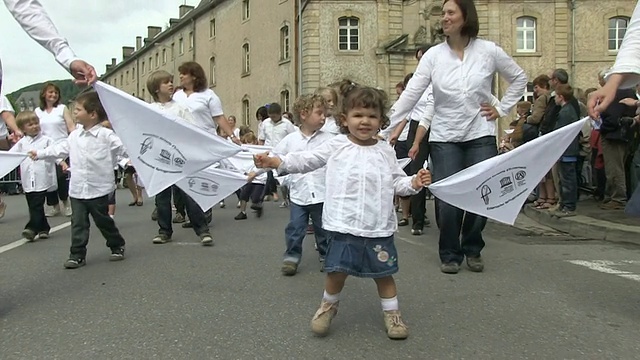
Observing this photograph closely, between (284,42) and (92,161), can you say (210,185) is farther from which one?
(284,42)

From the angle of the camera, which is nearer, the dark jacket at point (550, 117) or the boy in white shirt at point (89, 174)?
the boy in white shirt at point (89, 174)

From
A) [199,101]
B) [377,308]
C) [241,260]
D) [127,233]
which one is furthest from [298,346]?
[127,233]

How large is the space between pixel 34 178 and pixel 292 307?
200 inches

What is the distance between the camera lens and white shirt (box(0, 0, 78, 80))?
4.16m

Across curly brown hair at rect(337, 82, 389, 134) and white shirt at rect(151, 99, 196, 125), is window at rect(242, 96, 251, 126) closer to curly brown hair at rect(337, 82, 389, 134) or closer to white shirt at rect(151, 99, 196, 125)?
white shirt at rect(151, 99, 196, 125)

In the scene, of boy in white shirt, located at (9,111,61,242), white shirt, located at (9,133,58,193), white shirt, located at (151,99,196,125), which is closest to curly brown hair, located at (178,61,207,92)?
white shirt, located at (151,99,196,125)

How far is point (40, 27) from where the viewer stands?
4.26m

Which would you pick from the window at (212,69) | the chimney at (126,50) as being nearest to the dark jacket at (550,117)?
the window at (212,69)

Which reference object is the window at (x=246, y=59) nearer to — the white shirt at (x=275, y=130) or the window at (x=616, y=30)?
the window at (x=616, y=30)

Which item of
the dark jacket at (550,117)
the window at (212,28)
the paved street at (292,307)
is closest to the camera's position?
the paved street at (292,307)

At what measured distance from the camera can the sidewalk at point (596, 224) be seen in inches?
308

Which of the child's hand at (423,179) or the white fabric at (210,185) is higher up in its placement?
the child's hand at (423,179)

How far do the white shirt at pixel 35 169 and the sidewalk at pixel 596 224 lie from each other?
6812 millimetres

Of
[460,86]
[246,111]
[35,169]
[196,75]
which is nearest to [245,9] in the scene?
[246,111]
